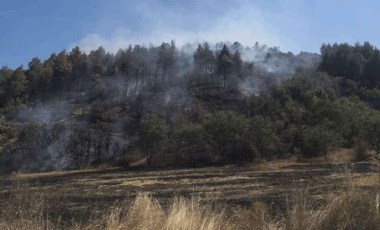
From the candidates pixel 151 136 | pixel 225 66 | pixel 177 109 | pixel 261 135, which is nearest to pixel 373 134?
pixel 261 135

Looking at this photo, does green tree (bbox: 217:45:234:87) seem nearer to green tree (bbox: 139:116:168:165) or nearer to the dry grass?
green tree (bbox: 139:116:168:165)

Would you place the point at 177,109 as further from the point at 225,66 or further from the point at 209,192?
the point at 209,192

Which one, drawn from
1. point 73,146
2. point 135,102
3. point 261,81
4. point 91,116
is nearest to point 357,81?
point 261,81

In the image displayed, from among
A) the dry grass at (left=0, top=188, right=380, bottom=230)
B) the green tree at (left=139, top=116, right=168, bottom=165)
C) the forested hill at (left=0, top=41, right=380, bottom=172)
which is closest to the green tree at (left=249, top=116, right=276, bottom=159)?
the forested hill at (left=0, top=41, right=380, bottom=172)

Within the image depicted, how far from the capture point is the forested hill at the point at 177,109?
64000 millimetres

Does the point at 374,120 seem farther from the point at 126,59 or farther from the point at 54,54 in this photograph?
the point at 54,54

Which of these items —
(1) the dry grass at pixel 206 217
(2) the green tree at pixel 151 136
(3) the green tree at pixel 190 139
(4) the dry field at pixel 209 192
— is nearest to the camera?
(1) the dry grass at pixel 206 217

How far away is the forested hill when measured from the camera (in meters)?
64.0

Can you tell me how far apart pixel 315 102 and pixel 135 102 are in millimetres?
33215

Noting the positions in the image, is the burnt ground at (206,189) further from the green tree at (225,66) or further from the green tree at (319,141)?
the green tree at (225,66)

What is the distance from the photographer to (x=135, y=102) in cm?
9100

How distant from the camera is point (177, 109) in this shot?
88750 mm

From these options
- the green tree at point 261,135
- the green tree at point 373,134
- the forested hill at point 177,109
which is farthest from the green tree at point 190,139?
the green tree at point 373,134

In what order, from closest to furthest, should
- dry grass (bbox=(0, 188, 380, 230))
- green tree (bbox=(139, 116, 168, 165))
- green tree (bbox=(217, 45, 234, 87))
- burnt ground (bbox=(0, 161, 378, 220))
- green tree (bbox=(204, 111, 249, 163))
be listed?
1. dry grass (bbox=(0, 188, 380, 230))
2. burnt ground (bbox=(0, 161, 378, 220))
3. green tree (bbox=(204, 111, 249, 163))
4. green tree (bbox=(139, 116, 168, 165))
5. green tree (bbox=(217, 45, 234, 87))
